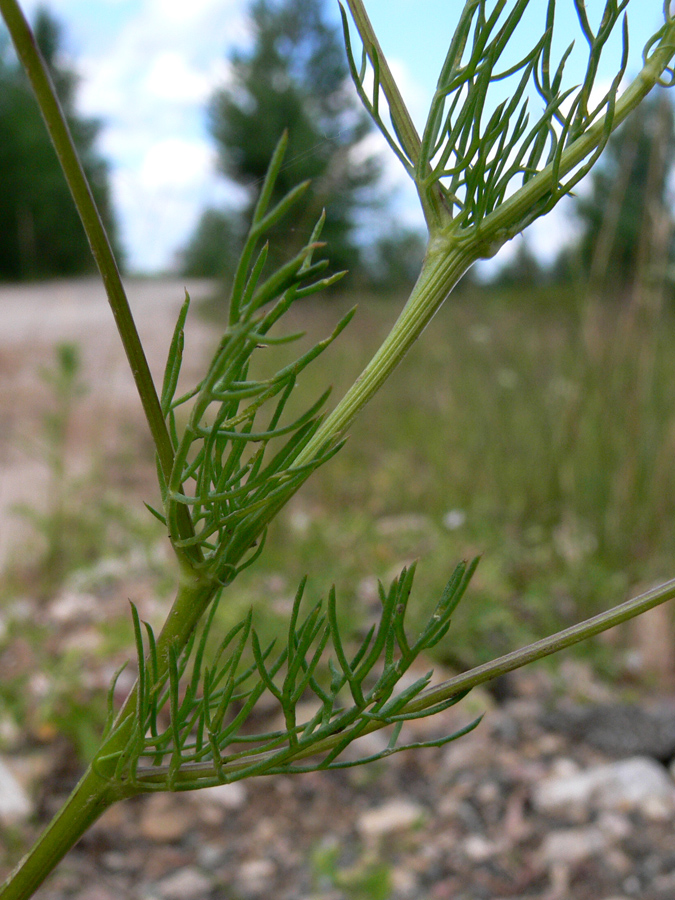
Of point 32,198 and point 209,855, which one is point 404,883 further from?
point 32,198

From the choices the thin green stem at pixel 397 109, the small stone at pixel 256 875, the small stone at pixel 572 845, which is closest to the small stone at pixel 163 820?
the small stone at pixel 256 875

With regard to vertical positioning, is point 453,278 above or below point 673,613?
above

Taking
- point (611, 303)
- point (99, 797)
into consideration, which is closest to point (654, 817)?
point (99, 797)

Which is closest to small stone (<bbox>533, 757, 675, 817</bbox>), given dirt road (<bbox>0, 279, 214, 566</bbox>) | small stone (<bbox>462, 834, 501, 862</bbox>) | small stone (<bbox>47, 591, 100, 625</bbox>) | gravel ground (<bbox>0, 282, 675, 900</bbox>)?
gravel ground (<bbox>0, 282, 675, 900</bbox>)

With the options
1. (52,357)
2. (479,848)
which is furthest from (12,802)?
(52,357)

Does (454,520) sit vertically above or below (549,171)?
below

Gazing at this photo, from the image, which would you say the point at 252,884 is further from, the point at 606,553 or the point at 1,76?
the point at 1,76

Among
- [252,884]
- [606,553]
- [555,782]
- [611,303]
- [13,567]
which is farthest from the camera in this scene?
[611,303]
